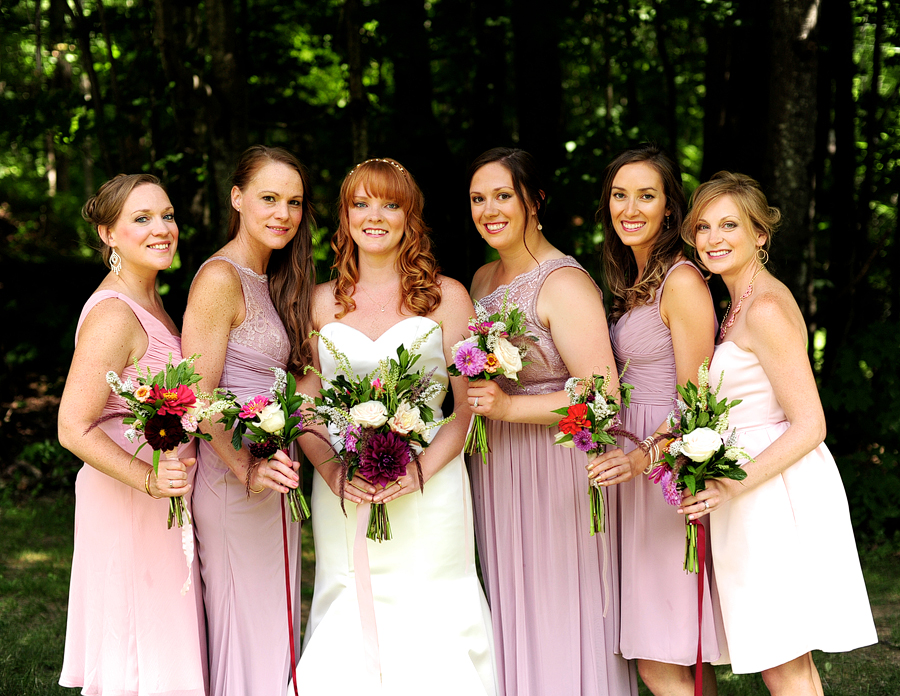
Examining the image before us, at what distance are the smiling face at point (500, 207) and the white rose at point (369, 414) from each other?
3.88ft

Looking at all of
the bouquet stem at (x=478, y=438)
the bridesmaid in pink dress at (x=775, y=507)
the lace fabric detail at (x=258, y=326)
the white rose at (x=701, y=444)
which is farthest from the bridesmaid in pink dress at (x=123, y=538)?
the bridesmaid in pink dress at (x=775, y=507)

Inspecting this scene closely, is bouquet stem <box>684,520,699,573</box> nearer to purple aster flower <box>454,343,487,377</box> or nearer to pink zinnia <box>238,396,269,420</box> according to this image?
purple aster flower <box>454,343,487,377</box>

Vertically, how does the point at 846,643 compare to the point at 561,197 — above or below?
below

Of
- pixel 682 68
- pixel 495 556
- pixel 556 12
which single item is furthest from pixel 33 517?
pixel 682 68

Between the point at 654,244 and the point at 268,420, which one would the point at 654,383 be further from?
the point at 268,420

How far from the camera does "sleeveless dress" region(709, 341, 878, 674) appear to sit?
11.4 feet

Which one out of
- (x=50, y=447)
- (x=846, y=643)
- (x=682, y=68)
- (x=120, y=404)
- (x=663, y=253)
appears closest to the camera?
(x=846, y=643)

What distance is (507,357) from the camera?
3.46 m

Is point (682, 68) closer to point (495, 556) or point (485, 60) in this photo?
point (485, 60)

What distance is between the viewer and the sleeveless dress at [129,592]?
145 inches

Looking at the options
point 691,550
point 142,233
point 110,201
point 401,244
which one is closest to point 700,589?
point 691,550

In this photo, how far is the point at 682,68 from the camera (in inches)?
509

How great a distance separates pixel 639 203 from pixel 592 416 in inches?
47.3

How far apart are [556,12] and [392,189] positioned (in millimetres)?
5053
